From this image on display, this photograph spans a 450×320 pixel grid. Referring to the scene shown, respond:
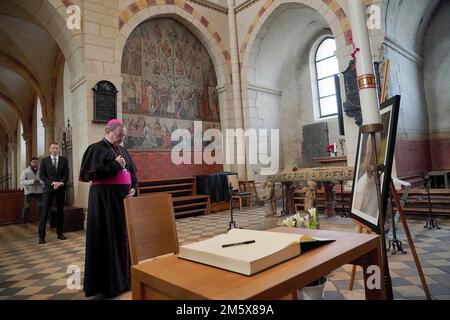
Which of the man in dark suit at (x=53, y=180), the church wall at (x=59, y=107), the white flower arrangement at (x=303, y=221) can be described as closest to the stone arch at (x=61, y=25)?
the man in dark suit at (x=53, y=180)

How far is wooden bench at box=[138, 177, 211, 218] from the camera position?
7387 millimetres

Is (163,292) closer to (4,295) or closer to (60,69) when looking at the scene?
(4,295)

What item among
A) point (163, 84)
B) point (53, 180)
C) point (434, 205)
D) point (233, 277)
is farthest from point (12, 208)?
point (434, 205)

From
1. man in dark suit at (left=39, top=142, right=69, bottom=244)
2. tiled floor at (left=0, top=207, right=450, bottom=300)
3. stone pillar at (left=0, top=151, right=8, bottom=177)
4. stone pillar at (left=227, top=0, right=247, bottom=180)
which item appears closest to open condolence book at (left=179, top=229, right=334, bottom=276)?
tiled floor at (left=0, top=207, right=450, bottom=300)

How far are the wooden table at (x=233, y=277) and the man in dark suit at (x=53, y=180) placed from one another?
523 cm

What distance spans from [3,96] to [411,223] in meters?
17.5

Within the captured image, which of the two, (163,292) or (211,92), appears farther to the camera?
(211,92)

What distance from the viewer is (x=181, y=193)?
8164 mm

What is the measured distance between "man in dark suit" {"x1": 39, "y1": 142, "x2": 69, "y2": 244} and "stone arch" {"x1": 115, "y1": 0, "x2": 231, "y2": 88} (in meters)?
2.83

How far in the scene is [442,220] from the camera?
16.2ft

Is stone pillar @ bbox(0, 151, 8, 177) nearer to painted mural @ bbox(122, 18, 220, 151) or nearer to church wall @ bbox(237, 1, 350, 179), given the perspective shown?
painted mural @ bbox(122, 18, 220, 151)

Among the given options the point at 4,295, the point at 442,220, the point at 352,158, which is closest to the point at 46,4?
the point at 4,295

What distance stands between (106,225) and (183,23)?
7.86 metres

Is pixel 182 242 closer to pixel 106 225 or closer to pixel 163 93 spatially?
pixel 106 225
